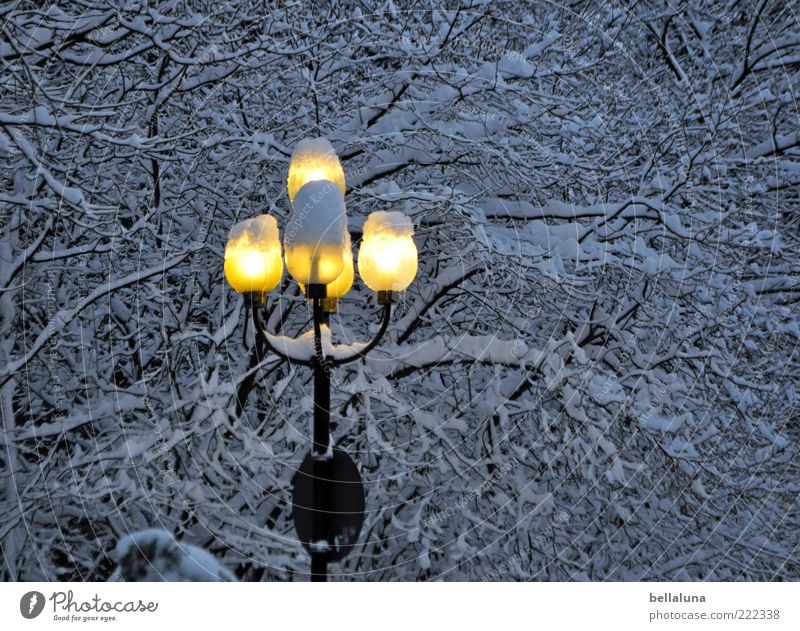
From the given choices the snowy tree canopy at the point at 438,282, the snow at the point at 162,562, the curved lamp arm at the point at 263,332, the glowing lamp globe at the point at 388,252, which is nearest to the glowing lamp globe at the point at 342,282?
the glowing lamp globe at the point at 388,252

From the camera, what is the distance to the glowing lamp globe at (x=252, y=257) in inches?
122

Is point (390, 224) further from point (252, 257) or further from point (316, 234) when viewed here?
point (252, 257)

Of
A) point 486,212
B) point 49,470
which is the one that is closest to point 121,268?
point 49,470

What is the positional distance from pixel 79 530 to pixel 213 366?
150cm

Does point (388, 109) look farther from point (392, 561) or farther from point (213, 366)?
point (392, 561)

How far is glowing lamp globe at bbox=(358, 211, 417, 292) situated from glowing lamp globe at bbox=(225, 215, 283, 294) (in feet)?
1.20

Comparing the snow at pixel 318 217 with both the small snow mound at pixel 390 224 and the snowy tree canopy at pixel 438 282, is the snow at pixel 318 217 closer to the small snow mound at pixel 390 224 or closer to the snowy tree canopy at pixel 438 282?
the small snow mound at pixel 390 224

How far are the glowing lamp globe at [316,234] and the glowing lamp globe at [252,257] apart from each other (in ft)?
0.72

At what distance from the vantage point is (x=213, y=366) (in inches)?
211

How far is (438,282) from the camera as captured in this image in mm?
5504

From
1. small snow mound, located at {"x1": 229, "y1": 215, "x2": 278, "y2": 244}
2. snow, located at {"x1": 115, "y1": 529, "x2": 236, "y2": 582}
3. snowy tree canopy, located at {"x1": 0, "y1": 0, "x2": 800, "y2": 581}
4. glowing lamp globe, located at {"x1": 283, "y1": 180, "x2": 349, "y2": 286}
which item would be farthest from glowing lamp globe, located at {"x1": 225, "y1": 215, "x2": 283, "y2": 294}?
snowy tree canopy, located at {"x1": 0, "y1": 0, "x2": 800, "y2": 581}

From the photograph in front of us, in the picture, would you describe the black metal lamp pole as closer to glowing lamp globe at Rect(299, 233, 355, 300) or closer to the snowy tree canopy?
glowing lamp globe at Rect(299, 233, 355, 300)

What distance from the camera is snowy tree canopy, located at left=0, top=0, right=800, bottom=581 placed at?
17.2ft

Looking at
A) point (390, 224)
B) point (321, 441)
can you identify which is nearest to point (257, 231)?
point (390, 224)
